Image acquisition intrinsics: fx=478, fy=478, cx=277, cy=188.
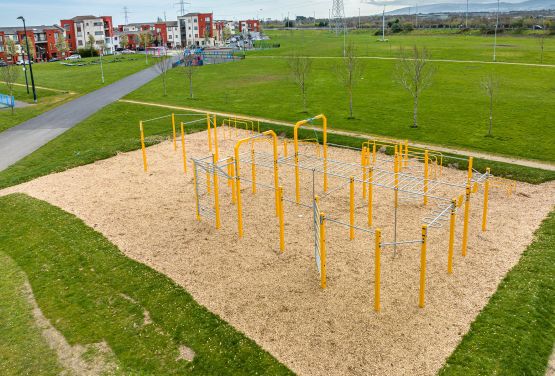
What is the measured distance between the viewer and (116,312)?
11164mm

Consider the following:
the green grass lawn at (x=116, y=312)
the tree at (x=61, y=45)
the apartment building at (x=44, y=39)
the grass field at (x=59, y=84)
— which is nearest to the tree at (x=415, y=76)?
the green grass lawn at (x=116, y=312)

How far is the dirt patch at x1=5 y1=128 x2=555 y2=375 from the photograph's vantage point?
9867 mm

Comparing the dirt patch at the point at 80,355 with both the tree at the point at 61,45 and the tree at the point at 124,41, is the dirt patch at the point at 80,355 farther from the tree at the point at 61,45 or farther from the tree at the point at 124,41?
the tree at the point at 124,41

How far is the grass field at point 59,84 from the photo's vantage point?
38.9m

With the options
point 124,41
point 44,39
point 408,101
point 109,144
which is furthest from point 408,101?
point 124,41

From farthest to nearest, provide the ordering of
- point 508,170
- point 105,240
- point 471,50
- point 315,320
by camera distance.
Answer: point 471,50 < point 508,170 < point 105,240 < point 315,320

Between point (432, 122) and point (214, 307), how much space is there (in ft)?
75.1

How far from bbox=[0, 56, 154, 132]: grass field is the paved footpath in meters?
1.25

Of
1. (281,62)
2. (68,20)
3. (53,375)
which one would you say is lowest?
(53,375)

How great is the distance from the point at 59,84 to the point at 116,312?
179ft

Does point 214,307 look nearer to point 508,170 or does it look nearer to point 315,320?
point 315,320

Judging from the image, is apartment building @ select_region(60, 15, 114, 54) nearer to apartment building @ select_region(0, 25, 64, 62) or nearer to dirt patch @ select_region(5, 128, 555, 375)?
apartment building @ select_region(0, 25, 64, 62)

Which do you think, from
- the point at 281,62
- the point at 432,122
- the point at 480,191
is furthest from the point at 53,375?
the point at 281,62

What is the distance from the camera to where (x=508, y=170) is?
19.9 m
